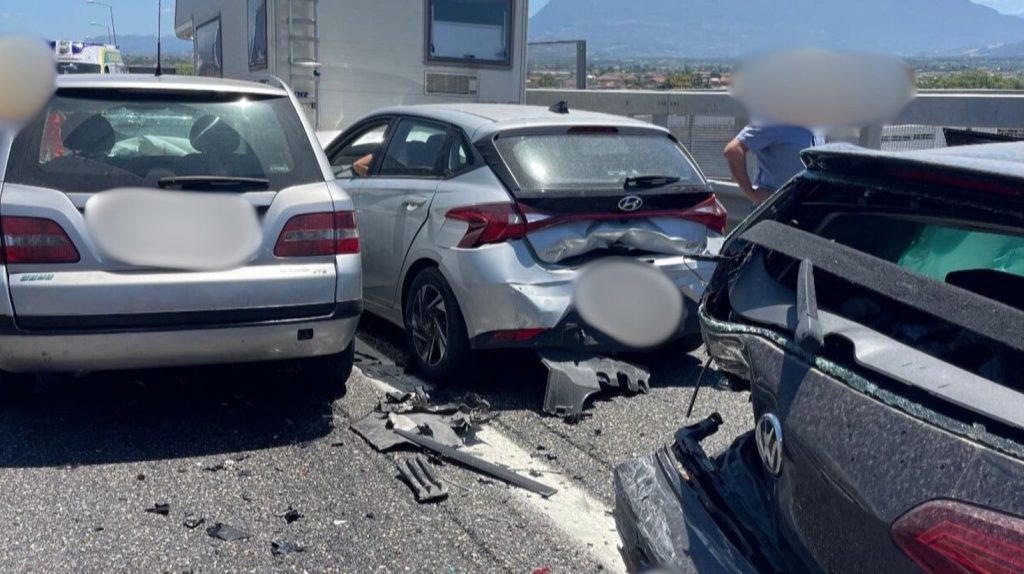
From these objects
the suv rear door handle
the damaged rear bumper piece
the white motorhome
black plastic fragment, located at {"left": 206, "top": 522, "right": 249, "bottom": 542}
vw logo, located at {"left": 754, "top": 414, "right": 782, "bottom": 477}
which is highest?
the white motorhome

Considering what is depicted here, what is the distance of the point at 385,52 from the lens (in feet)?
37.2

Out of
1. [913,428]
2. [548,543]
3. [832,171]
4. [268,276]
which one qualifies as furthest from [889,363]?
[268,276]

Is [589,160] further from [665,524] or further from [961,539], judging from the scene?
[961,539]

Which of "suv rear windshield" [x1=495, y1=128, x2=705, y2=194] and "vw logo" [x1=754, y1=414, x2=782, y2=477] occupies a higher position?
"suv rear windshield" [x1=495, y1=128, x2=705, y2=194]

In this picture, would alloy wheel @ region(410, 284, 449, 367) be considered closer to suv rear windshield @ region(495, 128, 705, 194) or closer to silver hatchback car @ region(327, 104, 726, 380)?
silver hatchback car @ region(327, 104, 726, 380)

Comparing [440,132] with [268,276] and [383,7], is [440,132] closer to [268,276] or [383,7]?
[268,276]

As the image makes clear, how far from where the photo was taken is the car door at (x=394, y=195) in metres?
5.86

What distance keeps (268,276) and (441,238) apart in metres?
1.15

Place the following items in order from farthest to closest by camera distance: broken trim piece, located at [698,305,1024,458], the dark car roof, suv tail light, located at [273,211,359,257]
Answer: suv tail light, located at [273,211,359,257] → the dark car roof → broken trim piece, located at [698,305,1024,458]

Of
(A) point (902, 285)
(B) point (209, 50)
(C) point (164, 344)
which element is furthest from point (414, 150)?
(B) point (209, 50)

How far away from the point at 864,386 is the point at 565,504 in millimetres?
2348

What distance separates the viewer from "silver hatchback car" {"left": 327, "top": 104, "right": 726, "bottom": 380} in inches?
205

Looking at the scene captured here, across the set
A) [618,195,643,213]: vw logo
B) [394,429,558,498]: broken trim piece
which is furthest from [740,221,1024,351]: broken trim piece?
[618,195,643,213]: vw logo

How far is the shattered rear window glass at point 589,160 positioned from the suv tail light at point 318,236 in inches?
37.6
